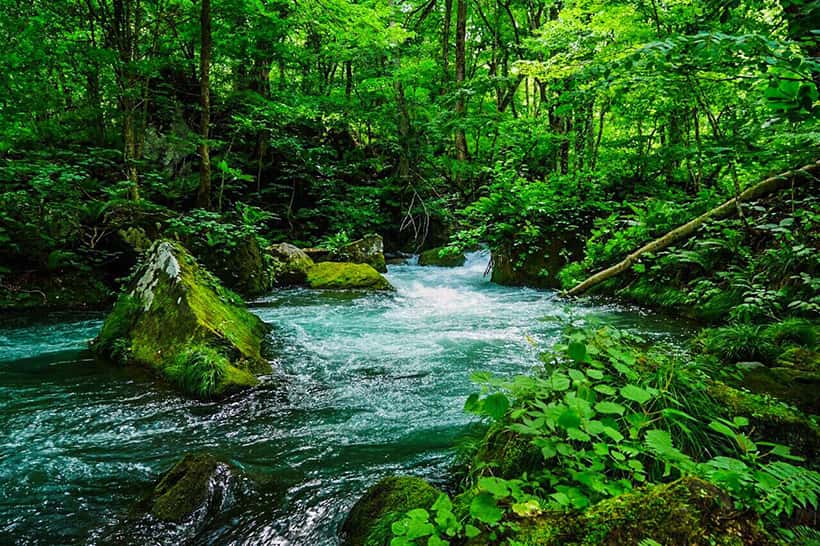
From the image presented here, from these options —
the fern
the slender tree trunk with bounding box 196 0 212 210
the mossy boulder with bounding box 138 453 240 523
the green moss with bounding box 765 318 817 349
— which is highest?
the slender tree trunk with bounding box 196 0 212 210

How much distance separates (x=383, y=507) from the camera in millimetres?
2418

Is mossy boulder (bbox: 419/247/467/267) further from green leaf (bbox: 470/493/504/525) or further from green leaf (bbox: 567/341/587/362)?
green leaf (bbox: 470/493/504/525)

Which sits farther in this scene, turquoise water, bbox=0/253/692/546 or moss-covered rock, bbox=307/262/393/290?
moss-covered rock, bbox=307/262/393/290

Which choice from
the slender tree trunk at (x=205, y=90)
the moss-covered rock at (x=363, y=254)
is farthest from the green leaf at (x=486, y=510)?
the moss-covered rock at (x=363, y=254)

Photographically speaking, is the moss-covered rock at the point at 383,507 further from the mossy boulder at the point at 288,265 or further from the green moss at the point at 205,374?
the mossy boulder at the point at 288,265

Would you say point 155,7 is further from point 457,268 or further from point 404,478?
point 404,478

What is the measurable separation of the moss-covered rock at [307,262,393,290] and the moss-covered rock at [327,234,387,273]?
165cm

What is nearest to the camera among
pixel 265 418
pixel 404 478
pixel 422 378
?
pixel 404 478

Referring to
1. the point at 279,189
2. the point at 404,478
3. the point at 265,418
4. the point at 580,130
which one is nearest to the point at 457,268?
the point at 580,130

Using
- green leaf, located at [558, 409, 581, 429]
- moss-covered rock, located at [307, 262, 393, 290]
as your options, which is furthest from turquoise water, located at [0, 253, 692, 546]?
moss-covered rock, located at [307, 262, 393, 290]

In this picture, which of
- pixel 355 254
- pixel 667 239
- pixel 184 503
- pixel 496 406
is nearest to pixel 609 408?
pixel 496 406

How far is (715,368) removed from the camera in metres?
3.29

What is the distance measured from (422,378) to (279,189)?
1259cm

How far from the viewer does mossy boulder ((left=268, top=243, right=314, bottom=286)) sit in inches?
439
